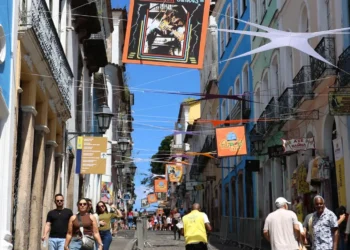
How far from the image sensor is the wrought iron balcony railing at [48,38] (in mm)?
12336

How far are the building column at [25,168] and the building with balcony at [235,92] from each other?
13297 mm

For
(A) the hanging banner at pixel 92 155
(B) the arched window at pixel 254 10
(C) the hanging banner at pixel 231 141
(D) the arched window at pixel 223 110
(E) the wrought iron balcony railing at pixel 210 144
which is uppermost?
(B) the arched window at pixel 254 10

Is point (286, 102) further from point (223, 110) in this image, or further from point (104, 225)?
point (223, 110)

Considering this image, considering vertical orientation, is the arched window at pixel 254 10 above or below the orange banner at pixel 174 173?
A: above

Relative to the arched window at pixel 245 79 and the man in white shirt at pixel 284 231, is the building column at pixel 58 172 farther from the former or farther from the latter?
the arched window at pixel 245 79

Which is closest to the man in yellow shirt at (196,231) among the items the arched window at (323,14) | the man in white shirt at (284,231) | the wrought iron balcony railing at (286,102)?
the man in white shirt at (284,231)

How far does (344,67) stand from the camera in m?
15.0

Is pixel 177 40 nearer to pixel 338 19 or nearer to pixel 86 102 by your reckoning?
pixel 338 19

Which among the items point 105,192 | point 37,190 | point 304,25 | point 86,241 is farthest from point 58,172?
point 105,192

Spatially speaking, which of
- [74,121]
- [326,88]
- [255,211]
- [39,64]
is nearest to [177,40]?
[39,64]

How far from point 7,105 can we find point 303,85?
9.82m

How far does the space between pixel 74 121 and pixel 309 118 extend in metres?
8.16

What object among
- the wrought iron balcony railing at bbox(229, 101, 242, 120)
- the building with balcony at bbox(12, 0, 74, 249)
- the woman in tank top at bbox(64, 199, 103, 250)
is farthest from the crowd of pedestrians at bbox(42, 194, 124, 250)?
the wrought iron balcony railing at bbox(229, 101, 242, 120)

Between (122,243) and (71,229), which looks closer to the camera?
(71,229)
